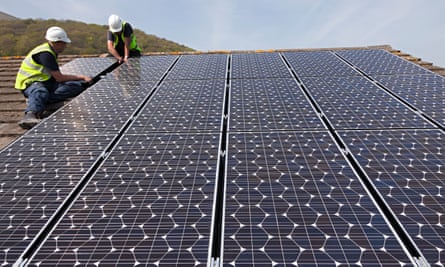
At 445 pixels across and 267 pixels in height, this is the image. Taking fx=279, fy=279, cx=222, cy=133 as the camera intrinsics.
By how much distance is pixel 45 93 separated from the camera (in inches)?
272

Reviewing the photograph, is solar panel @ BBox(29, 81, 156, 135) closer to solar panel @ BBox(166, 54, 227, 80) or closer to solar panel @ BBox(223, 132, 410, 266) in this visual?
solar panel @ BBox(166, 54, 227, 80)

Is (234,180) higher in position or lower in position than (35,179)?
higher

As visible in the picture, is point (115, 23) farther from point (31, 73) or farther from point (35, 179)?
point (35, 179)

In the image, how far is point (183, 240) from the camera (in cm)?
289

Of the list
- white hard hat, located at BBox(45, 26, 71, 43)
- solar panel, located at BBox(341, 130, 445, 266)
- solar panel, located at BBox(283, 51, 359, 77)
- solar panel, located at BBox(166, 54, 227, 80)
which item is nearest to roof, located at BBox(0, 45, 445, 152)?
white hard hat, located at BBox(45, 26, 71, 43)

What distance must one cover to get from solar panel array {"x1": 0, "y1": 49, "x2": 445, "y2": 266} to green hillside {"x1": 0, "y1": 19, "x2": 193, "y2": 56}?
45.4 meters

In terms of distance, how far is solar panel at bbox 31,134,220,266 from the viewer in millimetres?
2789

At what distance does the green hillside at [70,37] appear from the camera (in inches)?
1854

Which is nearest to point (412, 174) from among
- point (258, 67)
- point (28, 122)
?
point (258, 67)

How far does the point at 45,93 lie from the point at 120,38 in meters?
4.93

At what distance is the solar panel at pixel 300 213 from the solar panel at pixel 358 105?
1.12 m

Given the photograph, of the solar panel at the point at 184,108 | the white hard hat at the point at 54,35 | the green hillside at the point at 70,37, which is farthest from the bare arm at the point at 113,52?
the green hillside at the point at 70,37

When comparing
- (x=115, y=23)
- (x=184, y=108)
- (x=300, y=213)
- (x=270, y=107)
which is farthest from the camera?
(x=115, y=23)

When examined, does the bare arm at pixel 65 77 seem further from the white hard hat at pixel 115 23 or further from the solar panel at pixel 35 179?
the white hard hat at pixel 115 23
